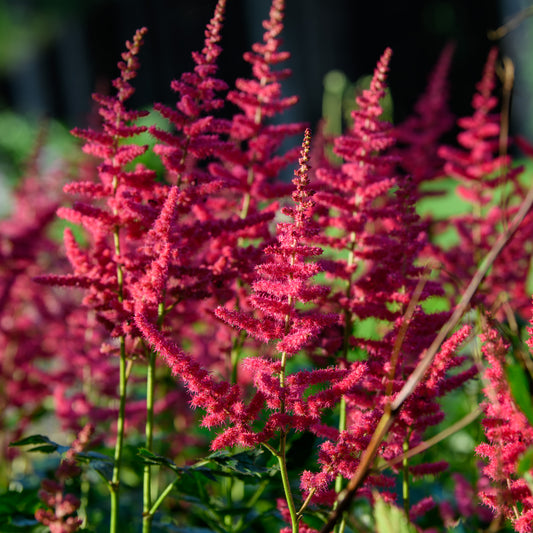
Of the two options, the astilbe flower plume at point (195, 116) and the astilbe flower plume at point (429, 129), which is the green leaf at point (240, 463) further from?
the astilbe flower plume at point (429, 129)

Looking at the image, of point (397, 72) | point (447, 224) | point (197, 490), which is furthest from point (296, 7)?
point (197, 490)

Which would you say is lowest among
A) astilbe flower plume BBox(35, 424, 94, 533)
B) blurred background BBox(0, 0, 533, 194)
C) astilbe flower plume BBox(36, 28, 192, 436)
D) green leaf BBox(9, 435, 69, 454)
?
astilbe flower plume BBox(35, 424, 94, 533)

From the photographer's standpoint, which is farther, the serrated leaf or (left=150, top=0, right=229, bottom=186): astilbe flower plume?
(left=150, top=0, right=229, bottom=186): astilbe flower plume

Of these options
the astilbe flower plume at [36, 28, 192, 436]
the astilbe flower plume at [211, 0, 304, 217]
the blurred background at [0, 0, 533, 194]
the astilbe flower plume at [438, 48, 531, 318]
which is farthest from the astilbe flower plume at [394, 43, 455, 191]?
the blurred background at [0, 0, 533, 194]

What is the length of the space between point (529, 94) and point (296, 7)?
4.51 meters

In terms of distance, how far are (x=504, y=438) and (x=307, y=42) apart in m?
11.9

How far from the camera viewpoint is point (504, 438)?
4.39ft

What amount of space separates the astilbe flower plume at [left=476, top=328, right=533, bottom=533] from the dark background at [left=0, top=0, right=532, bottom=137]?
6.69 m

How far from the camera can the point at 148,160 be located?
7.48 m

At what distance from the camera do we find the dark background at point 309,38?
32.5ft

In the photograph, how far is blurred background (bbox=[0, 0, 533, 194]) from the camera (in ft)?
32.8

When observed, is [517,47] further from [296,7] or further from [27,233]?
[27,233]

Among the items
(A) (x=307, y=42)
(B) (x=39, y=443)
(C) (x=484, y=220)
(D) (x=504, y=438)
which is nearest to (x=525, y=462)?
(D) (x=504, y=438)

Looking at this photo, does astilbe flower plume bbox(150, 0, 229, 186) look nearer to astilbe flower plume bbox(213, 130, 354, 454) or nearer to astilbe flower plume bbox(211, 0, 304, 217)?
astilbe flower plume bbox(211, 0, 304, 217)
